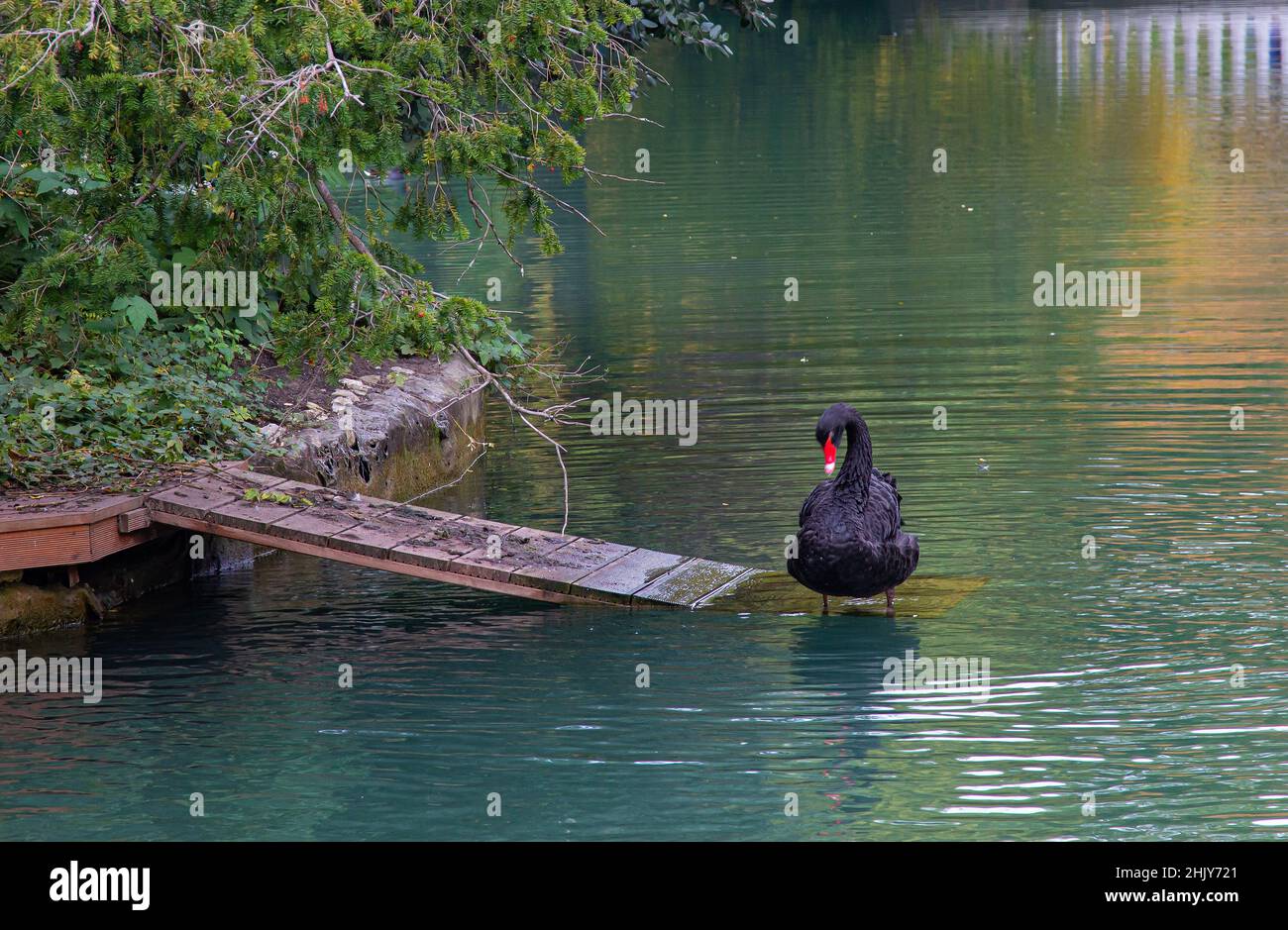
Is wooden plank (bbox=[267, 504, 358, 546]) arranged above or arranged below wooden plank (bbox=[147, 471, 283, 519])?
below

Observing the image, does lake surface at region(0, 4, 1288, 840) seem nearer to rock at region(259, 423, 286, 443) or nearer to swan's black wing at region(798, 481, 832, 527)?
swan's black wing at region(798, 481, 832, 527)

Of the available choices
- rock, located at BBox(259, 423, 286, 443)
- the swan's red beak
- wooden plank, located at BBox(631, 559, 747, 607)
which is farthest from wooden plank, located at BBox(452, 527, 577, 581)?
rock, located at BBox(259, 423, 286, 443)

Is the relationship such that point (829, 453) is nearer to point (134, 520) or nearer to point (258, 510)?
point (258, 510)

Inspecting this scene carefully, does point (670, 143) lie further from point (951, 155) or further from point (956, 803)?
point (956, 803)

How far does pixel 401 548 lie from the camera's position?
10586 millimetres

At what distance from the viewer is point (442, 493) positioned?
1395 cm

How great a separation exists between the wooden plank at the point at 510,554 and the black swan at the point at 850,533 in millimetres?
1724

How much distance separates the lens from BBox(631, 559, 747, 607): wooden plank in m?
10.6

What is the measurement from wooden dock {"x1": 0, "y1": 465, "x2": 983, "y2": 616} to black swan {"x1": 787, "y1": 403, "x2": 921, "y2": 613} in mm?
419

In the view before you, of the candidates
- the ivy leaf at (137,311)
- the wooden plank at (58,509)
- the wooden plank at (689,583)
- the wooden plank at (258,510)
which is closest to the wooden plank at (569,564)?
the wooden plank at (689,583)

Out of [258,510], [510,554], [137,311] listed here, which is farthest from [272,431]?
[510,554]

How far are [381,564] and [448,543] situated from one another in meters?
0.50

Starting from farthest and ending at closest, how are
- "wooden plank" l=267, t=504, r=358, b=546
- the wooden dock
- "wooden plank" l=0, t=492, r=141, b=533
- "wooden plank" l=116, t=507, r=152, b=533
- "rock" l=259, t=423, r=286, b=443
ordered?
"rock" l=259, t=423, r=286, b=443
"wooden plank" l=116, t=507, r=152, b=533
"wooden plank" l=267, t=504, r=358, b=546
the wooden dock
"wooden plank" l=0, t=492, r=141, b=533

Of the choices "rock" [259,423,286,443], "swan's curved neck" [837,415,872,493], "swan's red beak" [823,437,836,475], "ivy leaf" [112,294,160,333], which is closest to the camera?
"swan's red beak" [823,437,836,475]
